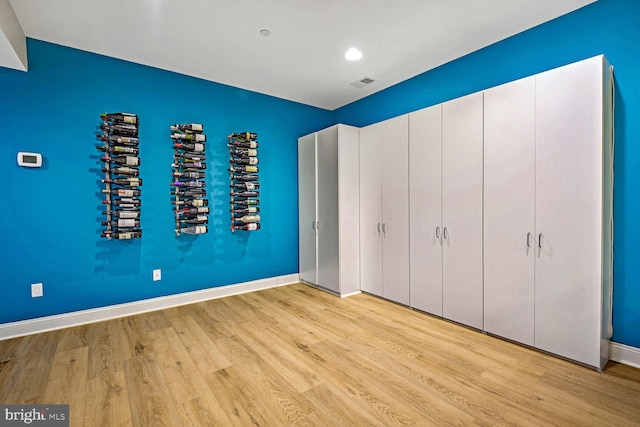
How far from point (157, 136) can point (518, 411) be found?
406 cm

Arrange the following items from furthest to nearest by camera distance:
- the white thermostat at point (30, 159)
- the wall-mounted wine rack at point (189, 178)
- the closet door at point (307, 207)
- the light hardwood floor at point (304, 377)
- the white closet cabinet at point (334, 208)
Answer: the closet door at point (307, 207) < the white closet cabinet at point (334, 208) < the wall-mounted wine rack at point (189, 178) < the white thermostat at point (30, 159) < the light hardwood floor at point (304, 377)

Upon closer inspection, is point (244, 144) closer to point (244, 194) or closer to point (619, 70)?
point (244, 194)

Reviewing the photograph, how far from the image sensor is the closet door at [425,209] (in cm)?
306

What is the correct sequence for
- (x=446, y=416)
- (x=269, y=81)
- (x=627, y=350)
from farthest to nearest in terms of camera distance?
(x=269, y=81)
(x=627, y=350)
(x=446, y=416)

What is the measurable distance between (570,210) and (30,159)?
15.3 ft

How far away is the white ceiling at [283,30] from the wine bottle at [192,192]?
4.67 feet

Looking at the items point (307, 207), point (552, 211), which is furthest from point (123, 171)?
point (552, 211)

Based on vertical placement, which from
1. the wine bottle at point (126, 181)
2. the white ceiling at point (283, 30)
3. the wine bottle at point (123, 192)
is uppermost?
the white ceiling at point (283, 30)

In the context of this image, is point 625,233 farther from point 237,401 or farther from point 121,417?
point 121,417

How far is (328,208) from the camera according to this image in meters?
4.04

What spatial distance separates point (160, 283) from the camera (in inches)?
137

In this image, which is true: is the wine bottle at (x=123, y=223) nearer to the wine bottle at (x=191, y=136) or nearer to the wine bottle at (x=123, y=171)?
the wine bottle at (x=123, y=171)

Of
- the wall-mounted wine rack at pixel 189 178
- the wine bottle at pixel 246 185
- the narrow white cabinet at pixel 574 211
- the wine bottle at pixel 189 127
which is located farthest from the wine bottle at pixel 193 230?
the narrow white cabinet at pixel 574 211

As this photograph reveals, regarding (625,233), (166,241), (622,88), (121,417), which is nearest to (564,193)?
(625,233)
